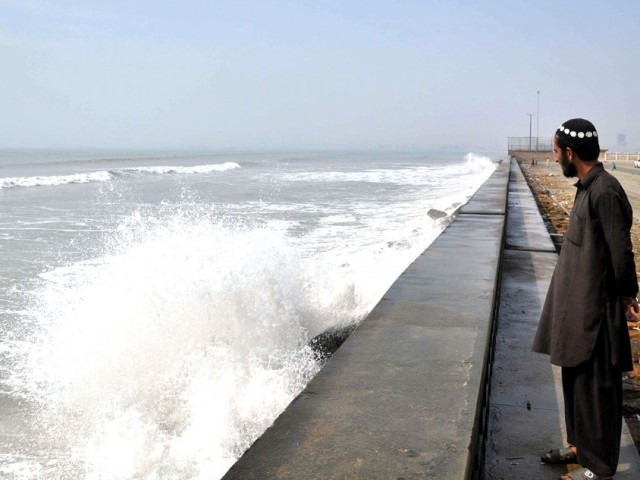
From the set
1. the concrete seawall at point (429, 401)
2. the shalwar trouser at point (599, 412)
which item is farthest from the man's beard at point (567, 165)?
the concrete seawall at point (429, 401)

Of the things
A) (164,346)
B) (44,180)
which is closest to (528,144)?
(44,180)

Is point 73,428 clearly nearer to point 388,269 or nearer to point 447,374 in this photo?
point 447,374

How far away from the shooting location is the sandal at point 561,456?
2.63 meters

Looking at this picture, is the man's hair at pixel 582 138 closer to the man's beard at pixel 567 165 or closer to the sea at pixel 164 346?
the man's beard at pixel 567 165

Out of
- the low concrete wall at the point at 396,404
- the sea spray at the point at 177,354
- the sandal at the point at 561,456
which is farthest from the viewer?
the sea spray at the point at 177,354

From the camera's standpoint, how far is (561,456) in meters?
2.63

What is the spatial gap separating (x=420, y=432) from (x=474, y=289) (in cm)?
236

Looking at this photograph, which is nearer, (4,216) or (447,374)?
(447,374)

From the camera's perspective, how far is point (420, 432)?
86.5 inches

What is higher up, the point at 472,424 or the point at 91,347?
the point at 472,424

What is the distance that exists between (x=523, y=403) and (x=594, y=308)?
3.38 feet

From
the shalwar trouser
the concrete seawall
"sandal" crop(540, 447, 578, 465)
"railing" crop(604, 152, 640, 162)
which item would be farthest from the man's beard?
"railing" crop(604, 152, 640, 162)

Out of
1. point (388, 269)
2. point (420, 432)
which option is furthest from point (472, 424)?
point (388, 269)

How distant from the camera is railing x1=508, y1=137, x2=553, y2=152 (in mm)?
63694
